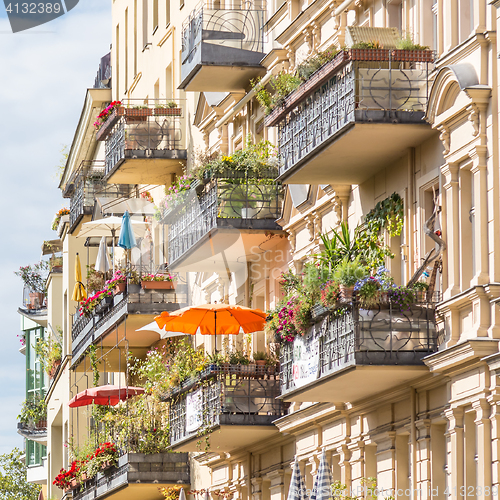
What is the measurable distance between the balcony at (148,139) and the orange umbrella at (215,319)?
735 centimetres

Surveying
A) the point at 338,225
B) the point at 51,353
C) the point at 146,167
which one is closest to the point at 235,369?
the point at 338,225

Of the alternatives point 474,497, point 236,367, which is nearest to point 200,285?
point 236,367

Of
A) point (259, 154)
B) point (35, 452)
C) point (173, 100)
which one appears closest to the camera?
point (259, 154)

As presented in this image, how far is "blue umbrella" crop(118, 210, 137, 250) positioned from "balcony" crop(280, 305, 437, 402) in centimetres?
1292

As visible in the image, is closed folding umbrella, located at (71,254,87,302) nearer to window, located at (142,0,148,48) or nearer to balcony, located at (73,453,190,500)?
window, located at (142,0,148,48)

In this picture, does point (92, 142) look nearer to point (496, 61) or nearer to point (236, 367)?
point (236, 367)

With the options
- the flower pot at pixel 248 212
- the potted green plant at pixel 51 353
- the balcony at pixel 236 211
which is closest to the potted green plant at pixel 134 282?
the balcony at pixel 236 211

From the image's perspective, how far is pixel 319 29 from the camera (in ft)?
67.4

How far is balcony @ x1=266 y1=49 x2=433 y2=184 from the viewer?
1619cm

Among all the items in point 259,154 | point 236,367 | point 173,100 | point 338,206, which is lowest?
point 236,367

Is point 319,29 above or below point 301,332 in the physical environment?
above

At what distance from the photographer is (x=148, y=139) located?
1186 inches

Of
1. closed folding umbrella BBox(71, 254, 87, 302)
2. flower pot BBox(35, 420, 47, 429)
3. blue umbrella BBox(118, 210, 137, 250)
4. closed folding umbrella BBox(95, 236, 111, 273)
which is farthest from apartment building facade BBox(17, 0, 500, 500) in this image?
flower pot BBox(35, 420, 47, 429)

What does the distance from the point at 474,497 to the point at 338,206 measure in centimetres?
629
